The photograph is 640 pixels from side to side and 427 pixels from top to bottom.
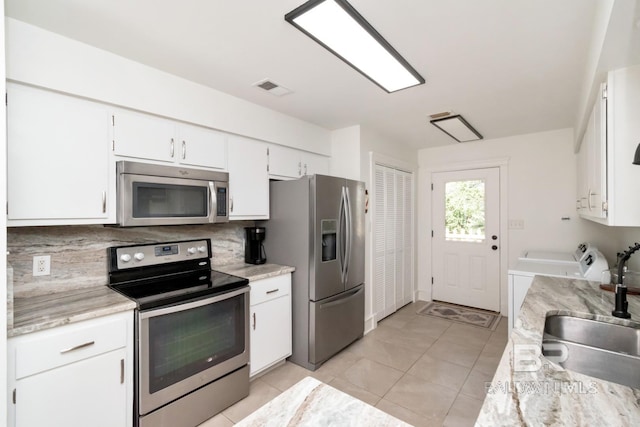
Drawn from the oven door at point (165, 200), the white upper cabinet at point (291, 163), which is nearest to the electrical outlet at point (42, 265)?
the oven door at point (165, 200)

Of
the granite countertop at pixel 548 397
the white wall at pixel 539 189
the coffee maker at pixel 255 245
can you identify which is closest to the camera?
the granite countertop at pixel 548 397

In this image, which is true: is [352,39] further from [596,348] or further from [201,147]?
[596,348]

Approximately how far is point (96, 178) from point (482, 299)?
4.53 meters

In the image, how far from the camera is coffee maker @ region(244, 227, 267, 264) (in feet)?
9.39

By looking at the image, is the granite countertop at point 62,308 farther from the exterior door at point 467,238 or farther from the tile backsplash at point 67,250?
the exterior door at point 467,238

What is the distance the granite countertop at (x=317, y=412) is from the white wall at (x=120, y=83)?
1986 millimetres

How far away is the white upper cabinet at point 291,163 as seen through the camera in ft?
9.50

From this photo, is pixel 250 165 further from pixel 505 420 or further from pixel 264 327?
pixel 505 420

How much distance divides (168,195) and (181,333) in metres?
0.92

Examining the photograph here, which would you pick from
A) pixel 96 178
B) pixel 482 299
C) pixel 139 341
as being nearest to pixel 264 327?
pixel 139 341

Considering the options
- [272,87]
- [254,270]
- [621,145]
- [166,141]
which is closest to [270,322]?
[254,270]

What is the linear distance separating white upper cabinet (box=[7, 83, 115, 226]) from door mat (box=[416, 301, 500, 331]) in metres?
3.85

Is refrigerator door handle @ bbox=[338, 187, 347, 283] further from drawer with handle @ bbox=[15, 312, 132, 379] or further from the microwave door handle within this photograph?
drawer with handle @ bbox=[15, 312, 132, 379]

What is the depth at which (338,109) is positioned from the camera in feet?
9.42
